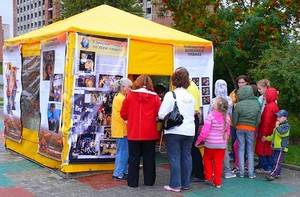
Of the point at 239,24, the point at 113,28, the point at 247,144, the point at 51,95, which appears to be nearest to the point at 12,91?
the point at 51,95

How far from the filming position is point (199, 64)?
286 inches

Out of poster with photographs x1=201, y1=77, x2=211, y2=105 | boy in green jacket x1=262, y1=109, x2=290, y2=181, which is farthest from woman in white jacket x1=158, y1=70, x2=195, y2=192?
poster with photographs x1=201, y1=77, x2=211, y2=105

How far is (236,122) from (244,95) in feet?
1.58

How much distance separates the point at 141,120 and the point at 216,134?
1191mm

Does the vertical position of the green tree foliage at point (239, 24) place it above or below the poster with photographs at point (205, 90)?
above

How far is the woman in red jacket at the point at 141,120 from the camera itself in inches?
214

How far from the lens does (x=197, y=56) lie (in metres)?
7.25

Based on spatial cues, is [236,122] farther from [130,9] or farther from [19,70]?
[130,9]

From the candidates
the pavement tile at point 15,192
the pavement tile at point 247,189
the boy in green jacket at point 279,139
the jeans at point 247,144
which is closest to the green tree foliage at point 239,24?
the boy in green jacket at point 279,139

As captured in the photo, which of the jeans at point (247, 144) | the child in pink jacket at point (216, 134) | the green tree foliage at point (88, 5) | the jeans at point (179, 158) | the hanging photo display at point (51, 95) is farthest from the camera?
the green tree foliage at point (88, 5)

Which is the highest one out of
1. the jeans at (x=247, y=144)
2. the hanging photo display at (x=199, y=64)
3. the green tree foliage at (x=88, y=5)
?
the green tree foliage at (x=88, y=5)

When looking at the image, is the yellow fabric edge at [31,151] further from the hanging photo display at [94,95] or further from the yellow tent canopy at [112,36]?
the hanging photo display at [94,95]

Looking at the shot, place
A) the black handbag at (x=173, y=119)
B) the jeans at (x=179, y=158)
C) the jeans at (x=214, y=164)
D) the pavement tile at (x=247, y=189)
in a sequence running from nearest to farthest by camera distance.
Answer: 1. the black handbag at (x=173, y=119)
2. the jeans at (x=179, y=158)
3. the pavement tile at (x=247, y=189)
4. the jeans at (x=214, y=164)

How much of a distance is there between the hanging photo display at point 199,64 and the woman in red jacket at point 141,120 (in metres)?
1.61
